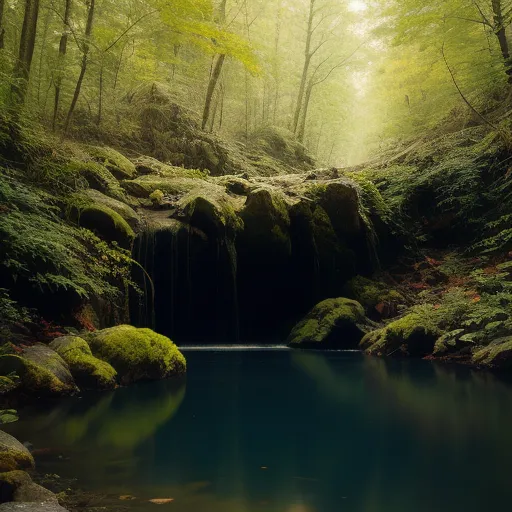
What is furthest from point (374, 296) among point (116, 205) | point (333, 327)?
point (116, 205)

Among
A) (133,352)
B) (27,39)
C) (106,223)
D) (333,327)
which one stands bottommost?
(133,352)

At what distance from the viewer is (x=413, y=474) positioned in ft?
11.7

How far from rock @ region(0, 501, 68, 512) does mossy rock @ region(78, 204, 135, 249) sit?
25.2 feet

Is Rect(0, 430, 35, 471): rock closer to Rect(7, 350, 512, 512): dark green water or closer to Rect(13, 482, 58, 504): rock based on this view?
Rect(7, 350, 512, 512): dark green water

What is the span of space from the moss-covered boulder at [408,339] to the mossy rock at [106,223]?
620 cm

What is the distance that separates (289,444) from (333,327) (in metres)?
8.28

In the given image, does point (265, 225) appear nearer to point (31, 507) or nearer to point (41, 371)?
point (41, 371)

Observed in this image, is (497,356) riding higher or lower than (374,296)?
lower

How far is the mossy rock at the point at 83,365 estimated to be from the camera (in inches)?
249

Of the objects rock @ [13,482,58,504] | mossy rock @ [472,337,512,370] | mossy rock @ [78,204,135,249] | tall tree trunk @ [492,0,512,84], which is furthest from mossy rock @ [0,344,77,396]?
tall tree trunk @ [492,0,512,84]

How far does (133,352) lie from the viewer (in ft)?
23.4

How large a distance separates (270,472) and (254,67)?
49.4 ft

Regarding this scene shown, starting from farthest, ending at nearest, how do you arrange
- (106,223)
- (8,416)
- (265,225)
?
(265,225), (106,223), (8,416)

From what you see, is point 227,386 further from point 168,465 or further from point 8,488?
point 8,488
